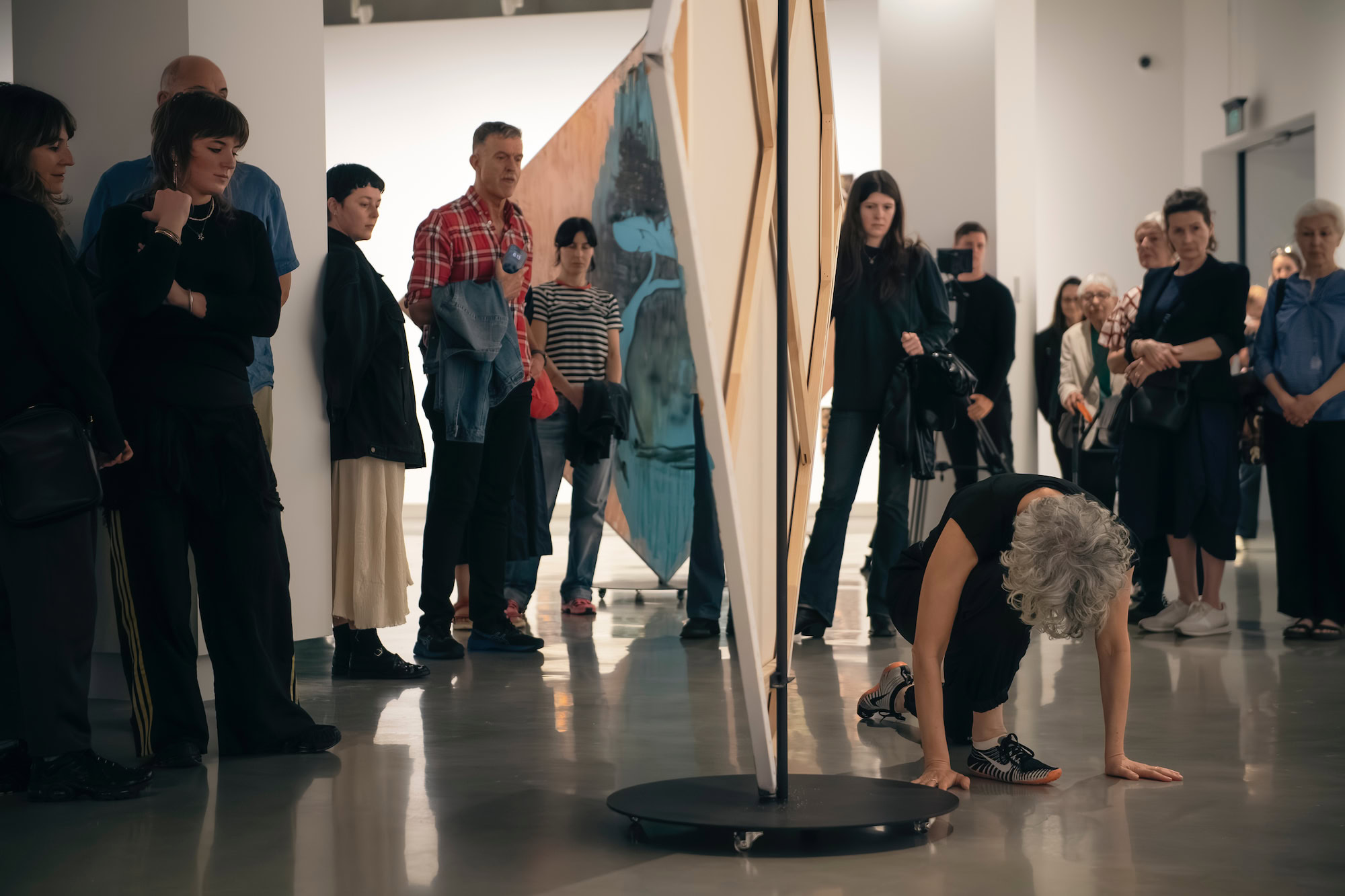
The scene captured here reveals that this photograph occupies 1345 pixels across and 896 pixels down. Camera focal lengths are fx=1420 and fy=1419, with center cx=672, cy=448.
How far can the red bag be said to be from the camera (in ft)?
16.7

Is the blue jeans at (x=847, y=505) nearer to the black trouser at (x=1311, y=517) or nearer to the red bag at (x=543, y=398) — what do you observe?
the red bag at (x=543, y=398)

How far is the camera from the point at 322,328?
4.25 m

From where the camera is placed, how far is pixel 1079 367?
6.73 metres

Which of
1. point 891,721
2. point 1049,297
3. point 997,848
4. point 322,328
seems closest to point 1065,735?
point 891,721

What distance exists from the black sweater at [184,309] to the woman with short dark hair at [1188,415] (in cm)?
322

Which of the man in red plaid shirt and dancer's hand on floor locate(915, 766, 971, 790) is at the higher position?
the man in red plaid shirt

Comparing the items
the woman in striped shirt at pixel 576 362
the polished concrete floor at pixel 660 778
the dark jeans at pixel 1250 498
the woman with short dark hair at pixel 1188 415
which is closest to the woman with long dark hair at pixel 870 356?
the polished concrete floor at pixel 660 778

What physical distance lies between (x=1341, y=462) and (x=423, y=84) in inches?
Answer: 309

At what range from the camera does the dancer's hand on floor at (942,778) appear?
9.05 feet

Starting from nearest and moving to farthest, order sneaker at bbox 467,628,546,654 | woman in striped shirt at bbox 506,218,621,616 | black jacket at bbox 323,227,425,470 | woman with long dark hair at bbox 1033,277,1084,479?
black jacket at bbox 323,227,425,470, sneaker at bbox 467,628,546,654, woman in striped shirt at bbox 506,218,621,616, woman with long dark hair at bbox 1033,277,1084,479

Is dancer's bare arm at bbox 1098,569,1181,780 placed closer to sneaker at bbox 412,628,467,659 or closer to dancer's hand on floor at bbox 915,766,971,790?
dancer's hand on floor at bbox 915,766,971,790

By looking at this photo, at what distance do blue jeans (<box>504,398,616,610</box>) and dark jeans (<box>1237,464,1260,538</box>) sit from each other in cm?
449

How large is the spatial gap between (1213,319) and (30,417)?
388 centimetres

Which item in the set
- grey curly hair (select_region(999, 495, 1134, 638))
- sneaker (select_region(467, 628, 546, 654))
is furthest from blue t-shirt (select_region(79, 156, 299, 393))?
grey curly hair (select_region(999, 495, 1134, 638))
